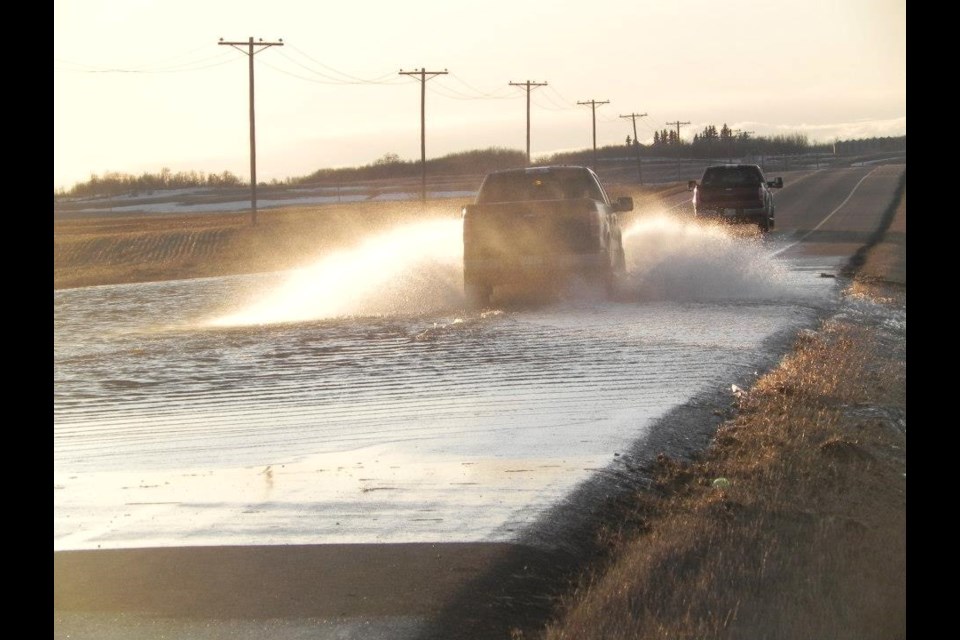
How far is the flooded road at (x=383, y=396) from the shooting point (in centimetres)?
693

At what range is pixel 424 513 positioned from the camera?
6.73m

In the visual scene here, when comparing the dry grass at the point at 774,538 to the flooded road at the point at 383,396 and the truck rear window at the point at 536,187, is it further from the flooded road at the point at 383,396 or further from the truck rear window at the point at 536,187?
the truck rear window at the point at 536,187

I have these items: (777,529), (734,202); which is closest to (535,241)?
(777,529)

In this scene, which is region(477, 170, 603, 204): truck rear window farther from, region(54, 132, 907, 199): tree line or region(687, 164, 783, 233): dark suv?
region(54, 132, 907, 199): tree line

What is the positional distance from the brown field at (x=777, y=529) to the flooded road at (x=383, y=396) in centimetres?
61

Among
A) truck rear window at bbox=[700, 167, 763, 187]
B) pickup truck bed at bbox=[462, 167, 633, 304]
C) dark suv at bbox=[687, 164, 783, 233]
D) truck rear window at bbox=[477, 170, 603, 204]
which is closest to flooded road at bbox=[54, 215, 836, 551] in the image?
pickup truck bed at bbox=[462, 167, 633, 304]

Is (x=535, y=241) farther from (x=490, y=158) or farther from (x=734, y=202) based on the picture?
(x=490, y=158)

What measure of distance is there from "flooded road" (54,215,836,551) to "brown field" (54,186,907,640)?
0.61 metres

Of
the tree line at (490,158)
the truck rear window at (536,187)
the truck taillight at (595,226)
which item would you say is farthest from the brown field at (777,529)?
the tree line at (490,158)

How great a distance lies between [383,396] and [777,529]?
5.13 metres
